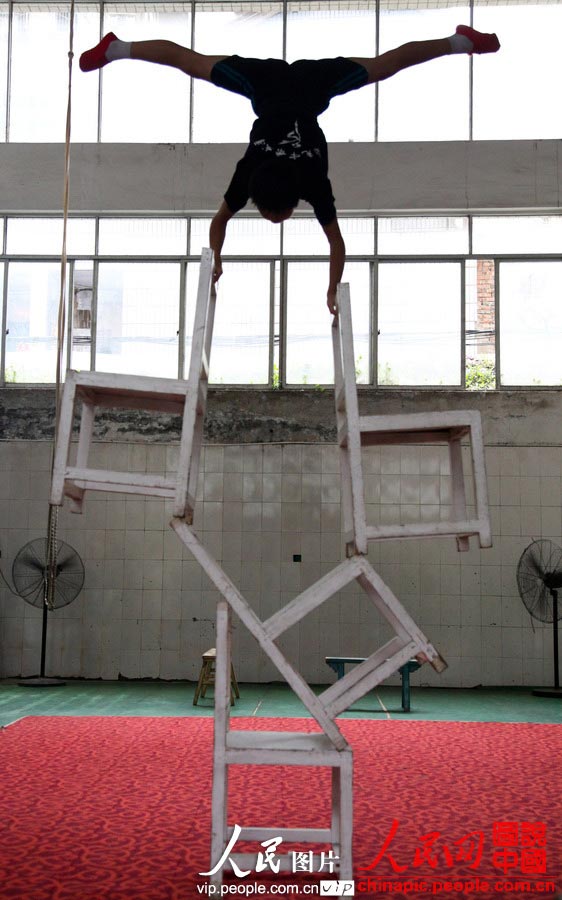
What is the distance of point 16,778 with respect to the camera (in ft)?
16.3

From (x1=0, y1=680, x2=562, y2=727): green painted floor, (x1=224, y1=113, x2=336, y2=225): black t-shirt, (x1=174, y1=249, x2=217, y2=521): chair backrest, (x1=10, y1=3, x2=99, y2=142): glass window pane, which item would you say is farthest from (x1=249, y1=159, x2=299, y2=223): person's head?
(x1=10, y1=3, x2=99, y2=142): glass window pane

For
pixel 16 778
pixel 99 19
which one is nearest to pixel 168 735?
pixel 16 778

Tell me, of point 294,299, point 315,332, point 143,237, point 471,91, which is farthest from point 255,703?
point 471,91

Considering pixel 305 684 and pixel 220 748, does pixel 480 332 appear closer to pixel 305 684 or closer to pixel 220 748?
pixel 305 684

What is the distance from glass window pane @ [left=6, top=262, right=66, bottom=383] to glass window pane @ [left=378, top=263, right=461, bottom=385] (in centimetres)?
392

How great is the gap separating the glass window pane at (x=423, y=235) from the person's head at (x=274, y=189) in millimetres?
7310

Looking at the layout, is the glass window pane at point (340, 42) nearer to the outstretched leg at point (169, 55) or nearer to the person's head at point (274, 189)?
the outstretched leg at point (169, 55)

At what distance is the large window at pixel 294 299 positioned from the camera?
33.8ft

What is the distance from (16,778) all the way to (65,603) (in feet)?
16.3

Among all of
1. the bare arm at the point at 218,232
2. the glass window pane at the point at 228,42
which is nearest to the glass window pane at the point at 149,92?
the glass window pane at the point at 228,42

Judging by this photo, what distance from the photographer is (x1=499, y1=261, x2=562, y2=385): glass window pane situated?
10.3 metres

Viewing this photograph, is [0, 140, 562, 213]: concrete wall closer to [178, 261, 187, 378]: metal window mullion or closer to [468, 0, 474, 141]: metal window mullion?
[468, 0, 474, 141]: metal window mullion

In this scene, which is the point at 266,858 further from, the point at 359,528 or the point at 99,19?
the point at 99,19

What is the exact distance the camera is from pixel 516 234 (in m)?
10.4
